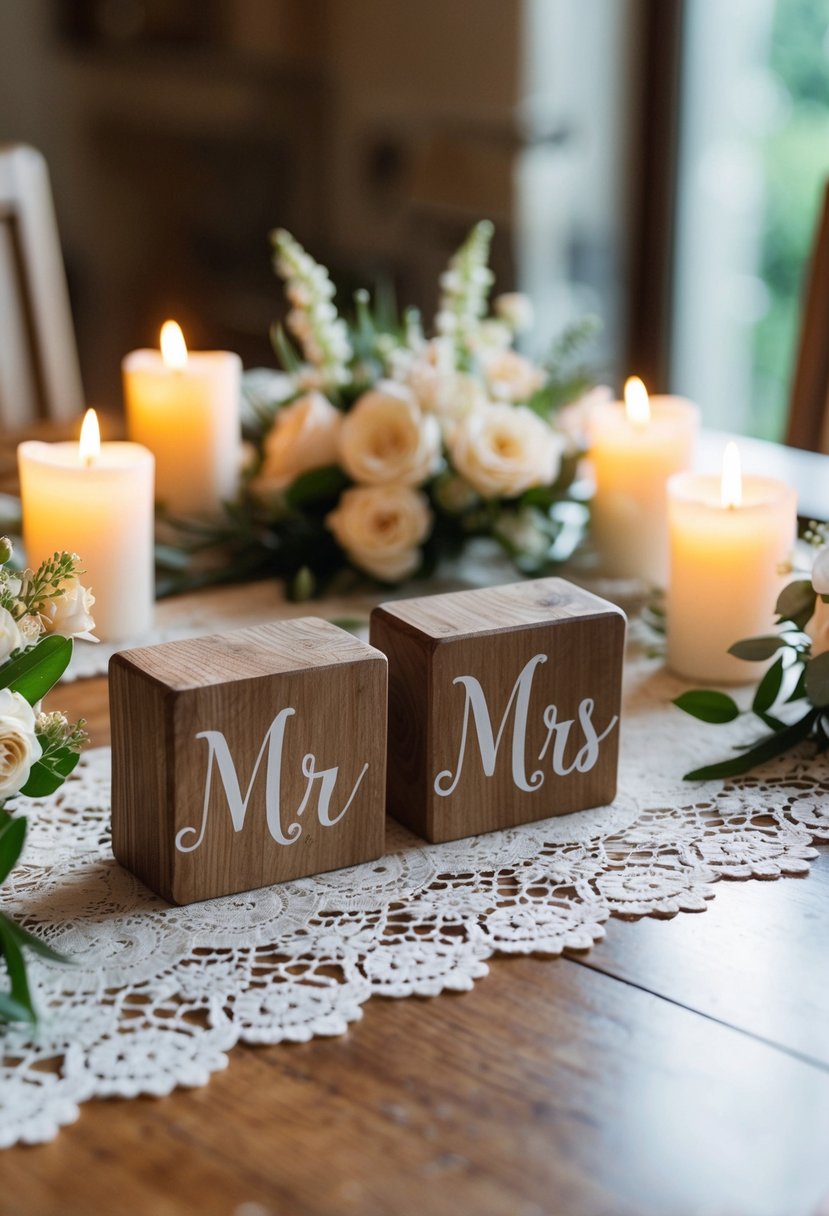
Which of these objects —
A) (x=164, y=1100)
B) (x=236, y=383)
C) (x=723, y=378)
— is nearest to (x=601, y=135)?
(x=723, y=378)

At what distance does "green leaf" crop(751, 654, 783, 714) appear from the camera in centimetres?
96

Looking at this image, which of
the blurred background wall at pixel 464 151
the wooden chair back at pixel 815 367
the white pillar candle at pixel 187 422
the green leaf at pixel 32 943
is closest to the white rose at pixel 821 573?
the green leaf at pixel 32 943

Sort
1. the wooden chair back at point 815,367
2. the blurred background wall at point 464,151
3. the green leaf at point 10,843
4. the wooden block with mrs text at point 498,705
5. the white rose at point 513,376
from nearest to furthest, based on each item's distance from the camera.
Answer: the green leaf at point 10,843 → the wooden block with mrs text at point 498,705 → the white rose at point 513,376 → the wooden chair back at point 815,367 → the blurred background wall at point 464,151

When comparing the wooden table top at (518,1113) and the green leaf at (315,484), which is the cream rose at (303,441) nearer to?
the green leaf at (315,484)

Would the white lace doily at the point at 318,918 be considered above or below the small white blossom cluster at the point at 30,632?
below

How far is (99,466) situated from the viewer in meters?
1.18

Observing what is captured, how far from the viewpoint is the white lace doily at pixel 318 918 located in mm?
667

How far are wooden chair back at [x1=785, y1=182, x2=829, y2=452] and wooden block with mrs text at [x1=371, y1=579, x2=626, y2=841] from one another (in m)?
0.99

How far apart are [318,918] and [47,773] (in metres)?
0.16

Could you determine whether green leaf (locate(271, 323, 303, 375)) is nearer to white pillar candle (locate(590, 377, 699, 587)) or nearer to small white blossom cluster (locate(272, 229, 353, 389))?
small white blossom cluster (locate(272, 229, 353, 389))

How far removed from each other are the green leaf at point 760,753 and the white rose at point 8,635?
0.44 meters

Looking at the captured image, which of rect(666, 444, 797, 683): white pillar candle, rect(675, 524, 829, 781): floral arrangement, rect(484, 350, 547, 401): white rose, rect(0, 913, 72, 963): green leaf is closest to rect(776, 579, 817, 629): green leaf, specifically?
rect(675, 524, 829, 781): floral arrangement

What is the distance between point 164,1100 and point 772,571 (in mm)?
672

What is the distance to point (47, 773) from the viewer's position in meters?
0.76
